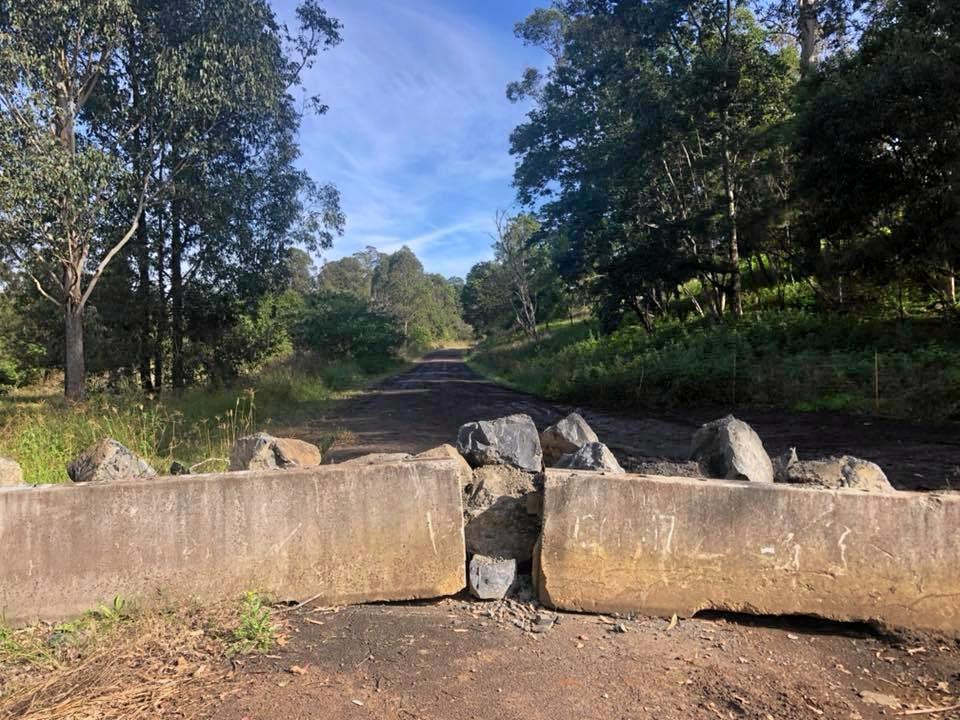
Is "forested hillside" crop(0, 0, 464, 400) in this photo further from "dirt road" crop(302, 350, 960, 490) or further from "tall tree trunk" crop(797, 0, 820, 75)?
"tall tree trunk" crop(797, 0, 820, 75)

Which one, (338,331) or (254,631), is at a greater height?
(338,331)

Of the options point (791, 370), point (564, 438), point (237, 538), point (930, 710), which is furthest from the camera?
point (791, 370)

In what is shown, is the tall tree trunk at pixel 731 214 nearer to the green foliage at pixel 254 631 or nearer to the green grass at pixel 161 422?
the green grass at pixel 161 422

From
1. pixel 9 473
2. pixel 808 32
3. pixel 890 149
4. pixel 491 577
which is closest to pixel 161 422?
pixel 9 473

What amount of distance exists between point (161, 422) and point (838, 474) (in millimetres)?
8617

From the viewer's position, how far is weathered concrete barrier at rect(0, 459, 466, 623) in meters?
3.36

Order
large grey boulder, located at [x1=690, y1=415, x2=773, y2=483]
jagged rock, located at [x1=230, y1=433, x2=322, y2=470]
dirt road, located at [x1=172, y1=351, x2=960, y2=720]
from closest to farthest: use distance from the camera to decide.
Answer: dirt road, located at [x1=172, y1=351, x2=960, y2=720], large grey boulder, located at [x1=690, y1=415, x2=773, y2=483], jagged rock, located at [x1=230, y1=433, x2=322, y2=470]

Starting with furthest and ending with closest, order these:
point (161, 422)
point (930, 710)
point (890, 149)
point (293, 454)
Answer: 1. point (890, 149)
2. point (161, 422)
3. point (293, 454)
4. point (930, 710)

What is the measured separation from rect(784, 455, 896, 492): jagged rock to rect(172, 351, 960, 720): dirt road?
806 mm

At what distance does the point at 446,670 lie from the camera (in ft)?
9.25

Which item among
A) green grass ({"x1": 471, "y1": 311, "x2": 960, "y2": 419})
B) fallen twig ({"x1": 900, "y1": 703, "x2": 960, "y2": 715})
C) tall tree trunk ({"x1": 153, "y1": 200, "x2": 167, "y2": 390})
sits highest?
tall tree trunk ({"x1": 153, "y1": 200, "x2": 167, "y2": 390})

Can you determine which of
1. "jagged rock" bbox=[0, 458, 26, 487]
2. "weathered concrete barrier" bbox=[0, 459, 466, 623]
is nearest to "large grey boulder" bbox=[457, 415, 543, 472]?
"weathered concrete barrier" bbox=[0, 459, 466, 623]

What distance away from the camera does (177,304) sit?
1944 cm

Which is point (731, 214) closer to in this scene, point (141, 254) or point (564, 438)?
point (564, 438)
